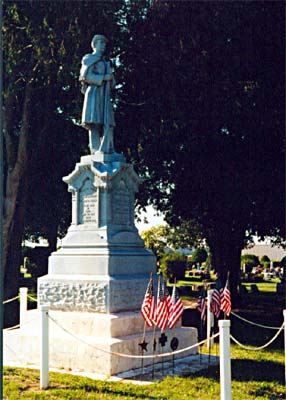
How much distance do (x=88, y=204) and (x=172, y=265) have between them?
82.8 ft

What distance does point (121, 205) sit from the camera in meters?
11.5

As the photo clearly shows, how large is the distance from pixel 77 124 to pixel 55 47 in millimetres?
4865

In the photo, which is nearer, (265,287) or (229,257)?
(229,257)

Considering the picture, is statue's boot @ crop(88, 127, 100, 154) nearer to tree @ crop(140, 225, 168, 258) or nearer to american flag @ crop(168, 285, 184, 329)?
american flag @ crop(168, 285, 184, 329)

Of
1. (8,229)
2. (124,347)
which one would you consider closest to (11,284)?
(8,229)

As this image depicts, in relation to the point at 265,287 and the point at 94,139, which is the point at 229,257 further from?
the point at 265,287

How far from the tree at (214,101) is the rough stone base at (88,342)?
27.7ft

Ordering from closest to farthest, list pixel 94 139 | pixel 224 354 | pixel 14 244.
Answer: pixel 224 354 → pixel 94 139 → pixel 14 244

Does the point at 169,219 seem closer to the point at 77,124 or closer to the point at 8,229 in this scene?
the point at 77,124

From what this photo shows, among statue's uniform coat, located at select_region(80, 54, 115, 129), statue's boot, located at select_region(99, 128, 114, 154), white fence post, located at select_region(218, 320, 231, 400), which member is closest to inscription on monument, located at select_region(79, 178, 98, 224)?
statue's boot, located at select_region(99, 128, 114, 154)

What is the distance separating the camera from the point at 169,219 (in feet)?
79.7

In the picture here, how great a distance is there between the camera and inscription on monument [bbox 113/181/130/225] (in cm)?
1127

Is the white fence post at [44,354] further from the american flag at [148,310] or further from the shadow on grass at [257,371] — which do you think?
the shadow on grass at [257,371]

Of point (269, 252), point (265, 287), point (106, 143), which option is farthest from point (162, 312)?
point (269, 252)
